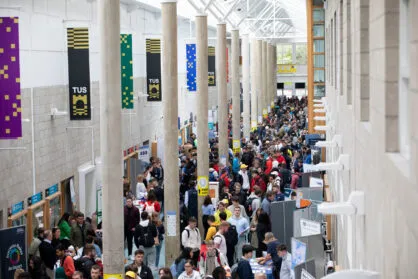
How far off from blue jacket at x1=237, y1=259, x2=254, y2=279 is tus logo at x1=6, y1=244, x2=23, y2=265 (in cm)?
406

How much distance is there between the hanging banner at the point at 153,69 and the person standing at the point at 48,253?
1384 cm

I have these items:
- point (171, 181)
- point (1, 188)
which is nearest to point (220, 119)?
point (171, 181)

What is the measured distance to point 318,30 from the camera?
36062 mm

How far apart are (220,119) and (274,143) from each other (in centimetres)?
227

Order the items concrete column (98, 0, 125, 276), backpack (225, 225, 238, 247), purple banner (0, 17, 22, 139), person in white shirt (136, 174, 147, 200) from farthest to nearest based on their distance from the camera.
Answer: person in white shirt (136, 174, 147, 200) < backpack (225, 225, 238, 247) < purple banner (0, 17, 22, 139) < concrete column (98, 0, 125, 276)

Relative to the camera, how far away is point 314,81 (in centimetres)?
3606

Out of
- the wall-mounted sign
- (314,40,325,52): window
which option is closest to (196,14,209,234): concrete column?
the wall-mounted sign

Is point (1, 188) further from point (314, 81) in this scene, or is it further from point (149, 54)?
point (314, 81)

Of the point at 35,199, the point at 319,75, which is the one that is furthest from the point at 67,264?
the point at 319,75

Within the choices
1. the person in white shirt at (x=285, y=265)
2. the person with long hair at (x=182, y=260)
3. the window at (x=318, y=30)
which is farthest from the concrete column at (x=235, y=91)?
the person with long hair at (x=182, y=260)

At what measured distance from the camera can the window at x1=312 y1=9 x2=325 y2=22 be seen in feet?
120

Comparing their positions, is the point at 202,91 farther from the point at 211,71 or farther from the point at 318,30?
the point at 211,71

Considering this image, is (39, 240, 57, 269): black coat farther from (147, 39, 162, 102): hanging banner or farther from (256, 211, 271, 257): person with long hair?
(147, 39, 162, 102): hanging banner

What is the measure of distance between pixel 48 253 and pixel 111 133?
3320 mm
